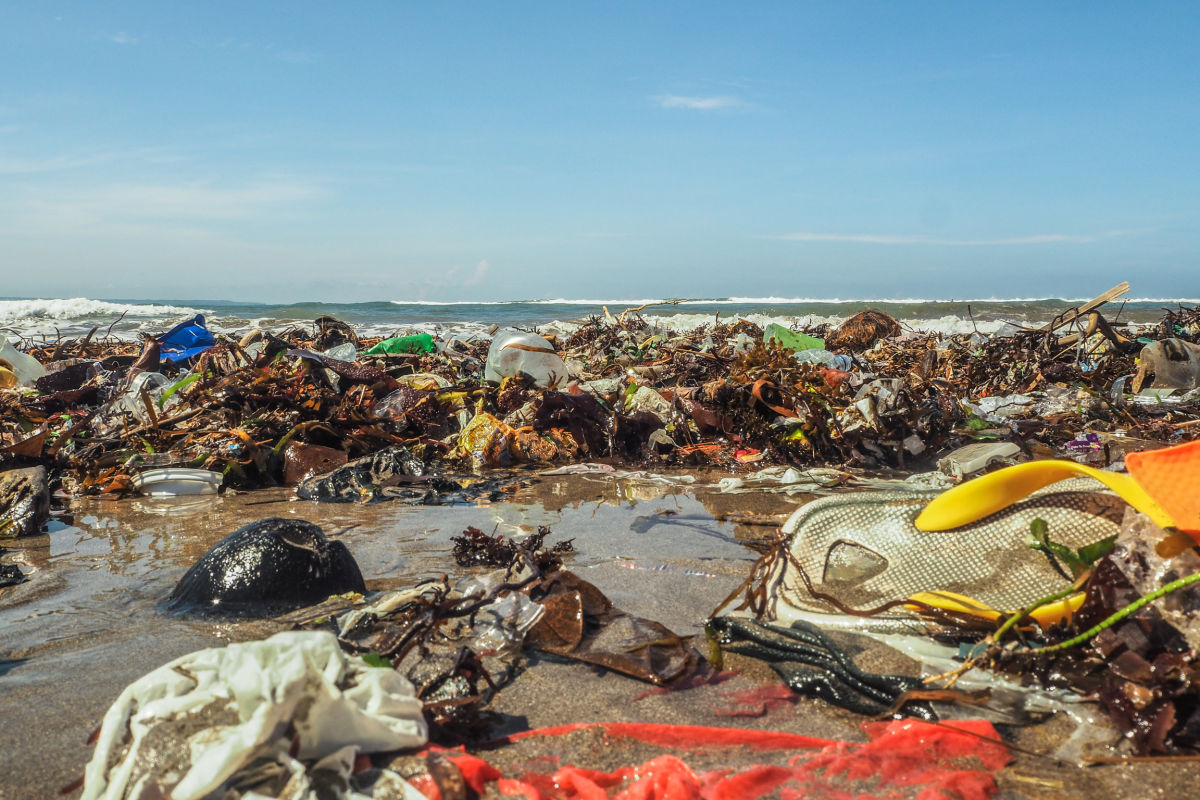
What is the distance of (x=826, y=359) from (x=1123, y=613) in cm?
503

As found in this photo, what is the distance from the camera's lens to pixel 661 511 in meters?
3.78

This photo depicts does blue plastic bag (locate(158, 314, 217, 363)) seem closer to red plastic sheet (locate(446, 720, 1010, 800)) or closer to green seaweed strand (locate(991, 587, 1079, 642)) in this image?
red plastic sheet (locate(446, 720, 1010, 800))

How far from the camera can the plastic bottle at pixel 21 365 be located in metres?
7.16

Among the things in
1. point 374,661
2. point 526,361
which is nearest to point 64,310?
point 526,361

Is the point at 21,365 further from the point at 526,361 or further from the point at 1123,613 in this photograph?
the point at 1123,613

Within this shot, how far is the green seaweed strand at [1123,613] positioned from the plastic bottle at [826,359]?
4.78 metres

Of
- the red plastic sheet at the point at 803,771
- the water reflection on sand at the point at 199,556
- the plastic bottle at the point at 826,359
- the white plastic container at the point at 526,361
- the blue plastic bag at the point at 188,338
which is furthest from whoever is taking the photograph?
the blue plastic bag at the point at 188,338

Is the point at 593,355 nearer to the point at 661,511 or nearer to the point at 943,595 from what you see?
the point at 661,511

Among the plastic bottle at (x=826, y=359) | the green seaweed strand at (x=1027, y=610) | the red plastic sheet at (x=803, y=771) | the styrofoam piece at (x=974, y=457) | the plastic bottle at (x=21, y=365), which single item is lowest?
the red plastic sheet at (x=803, y=771)

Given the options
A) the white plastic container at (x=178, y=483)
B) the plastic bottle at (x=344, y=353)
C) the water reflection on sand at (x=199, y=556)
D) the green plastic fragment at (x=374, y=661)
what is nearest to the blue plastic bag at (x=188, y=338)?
the plastic bottle at (x=344, y=353)

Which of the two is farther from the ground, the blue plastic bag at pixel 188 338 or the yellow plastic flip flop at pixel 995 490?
the blue plastic bag at pixel 188 338

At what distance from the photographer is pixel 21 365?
7.31 meters

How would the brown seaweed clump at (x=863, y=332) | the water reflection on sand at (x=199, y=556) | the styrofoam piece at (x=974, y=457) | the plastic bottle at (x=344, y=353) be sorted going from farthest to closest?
the brown seaweed clump at (x=863, y=332) → the plastic bottle at (x=344, y=353) → the styrofoam piece at (x=974, y=457) → the water reflection on sand at (x=199, y=556)

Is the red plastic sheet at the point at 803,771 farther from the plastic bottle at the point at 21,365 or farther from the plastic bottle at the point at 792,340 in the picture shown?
the plastic bottle at the point at 21,365
